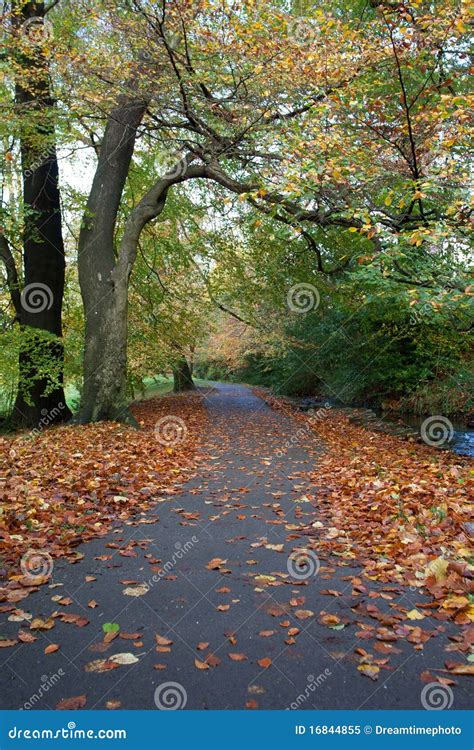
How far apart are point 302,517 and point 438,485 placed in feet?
6.50

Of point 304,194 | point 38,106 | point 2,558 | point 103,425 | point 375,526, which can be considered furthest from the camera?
point 38,106

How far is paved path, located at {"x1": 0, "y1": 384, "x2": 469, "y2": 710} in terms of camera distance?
2.91 metres

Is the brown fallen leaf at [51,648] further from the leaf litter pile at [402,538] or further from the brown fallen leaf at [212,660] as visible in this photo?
the leaf litter pile at [402,538]

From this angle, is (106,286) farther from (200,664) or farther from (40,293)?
(200,664)

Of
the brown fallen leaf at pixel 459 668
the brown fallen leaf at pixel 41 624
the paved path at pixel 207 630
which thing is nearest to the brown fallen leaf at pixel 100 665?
the paved path at pixel 207 630

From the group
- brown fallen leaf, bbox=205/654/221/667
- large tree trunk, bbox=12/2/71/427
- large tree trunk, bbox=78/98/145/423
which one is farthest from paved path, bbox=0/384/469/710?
large tree trunk, bbox=12/2/71/427

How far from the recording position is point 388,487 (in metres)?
6.87

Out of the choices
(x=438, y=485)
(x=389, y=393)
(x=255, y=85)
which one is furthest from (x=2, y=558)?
(x=389, y=393)

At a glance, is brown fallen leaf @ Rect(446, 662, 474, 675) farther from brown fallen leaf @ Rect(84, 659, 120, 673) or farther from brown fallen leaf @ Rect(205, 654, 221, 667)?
brown fallen leaf @ Rect(84, 659, 120, 673)

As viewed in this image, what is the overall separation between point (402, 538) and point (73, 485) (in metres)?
3.95

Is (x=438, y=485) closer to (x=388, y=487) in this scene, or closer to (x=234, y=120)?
(x=388, y=487)

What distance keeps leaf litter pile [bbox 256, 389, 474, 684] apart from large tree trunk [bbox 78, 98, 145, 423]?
5.33 meters

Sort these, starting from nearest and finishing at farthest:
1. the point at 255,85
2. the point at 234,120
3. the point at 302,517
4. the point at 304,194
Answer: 1. the point at 302,517
2. the point at 304,194
3. the point at 255,85
4. the point at 234,120

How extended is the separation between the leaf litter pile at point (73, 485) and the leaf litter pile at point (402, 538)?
7.38 ft
